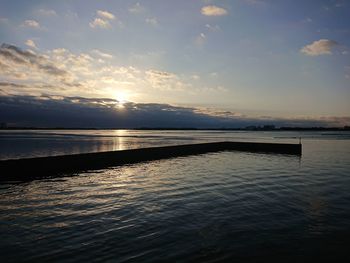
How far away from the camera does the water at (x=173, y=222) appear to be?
19.7 feet

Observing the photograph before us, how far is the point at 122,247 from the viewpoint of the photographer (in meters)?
6.23

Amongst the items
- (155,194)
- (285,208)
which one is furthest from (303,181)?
(155,194)

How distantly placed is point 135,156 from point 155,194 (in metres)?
14.7

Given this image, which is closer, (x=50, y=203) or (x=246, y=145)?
(x=50, y=203)

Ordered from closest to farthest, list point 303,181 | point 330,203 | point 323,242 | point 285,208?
point 323,242 < point 285,208 < point 330,203 < point 303,181

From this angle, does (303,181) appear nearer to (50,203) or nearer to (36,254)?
(50,203)

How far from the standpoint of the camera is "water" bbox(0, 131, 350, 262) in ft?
19.7

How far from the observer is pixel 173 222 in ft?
26.7

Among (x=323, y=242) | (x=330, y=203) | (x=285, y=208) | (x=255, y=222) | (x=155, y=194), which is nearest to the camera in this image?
(x=323, y=242)

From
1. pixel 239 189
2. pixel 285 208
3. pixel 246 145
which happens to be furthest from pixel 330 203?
pixel 246 145

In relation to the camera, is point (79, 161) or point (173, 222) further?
point (79, 161)

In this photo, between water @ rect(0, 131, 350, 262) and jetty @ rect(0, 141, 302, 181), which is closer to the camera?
water @ rect(0, 131, 350, 262)

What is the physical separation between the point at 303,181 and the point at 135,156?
15.1 metres

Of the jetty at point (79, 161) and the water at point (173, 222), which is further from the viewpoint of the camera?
the jetty at point (79, 161)
